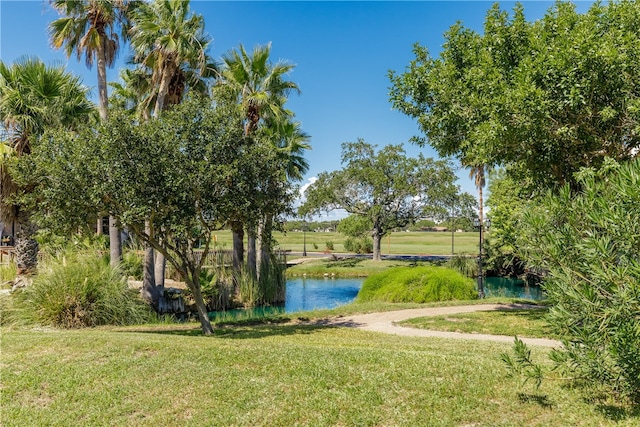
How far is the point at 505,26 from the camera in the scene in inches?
420

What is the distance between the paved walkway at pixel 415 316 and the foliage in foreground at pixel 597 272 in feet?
17.0

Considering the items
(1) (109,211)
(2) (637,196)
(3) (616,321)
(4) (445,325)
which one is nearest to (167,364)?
(1) (109,211)

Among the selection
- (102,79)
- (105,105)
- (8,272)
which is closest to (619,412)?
(105,105)

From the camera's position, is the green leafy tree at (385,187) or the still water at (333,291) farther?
the green leafy tree at (385,187)

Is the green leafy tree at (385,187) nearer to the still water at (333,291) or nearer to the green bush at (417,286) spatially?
the still water at (333,291)

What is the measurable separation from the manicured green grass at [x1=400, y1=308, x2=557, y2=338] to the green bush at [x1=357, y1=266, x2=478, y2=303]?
13.0 ft

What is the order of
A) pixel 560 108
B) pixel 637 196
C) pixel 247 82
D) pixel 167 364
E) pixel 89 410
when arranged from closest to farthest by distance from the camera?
pixel 637 196 < pixel 89 410 < pixel 167 364 < pixel 560 108 < pixel 247 82

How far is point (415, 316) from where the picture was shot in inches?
535

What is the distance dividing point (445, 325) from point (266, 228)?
211 inches

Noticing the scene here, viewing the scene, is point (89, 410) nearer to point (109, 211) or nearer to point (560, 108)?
point (109, 211)

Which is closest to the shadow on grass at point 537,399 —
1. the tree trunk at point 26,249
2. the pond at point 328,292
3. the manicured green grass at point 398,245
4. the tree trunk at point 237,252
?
the pond at point 328,292

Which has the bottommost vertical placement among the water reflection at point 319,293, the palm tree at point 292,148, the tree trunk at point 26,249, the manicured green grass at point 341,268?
the water reflection at point 319,293

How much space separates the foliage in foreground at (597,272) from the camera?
3969mm

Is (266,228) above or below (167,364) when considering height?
above
